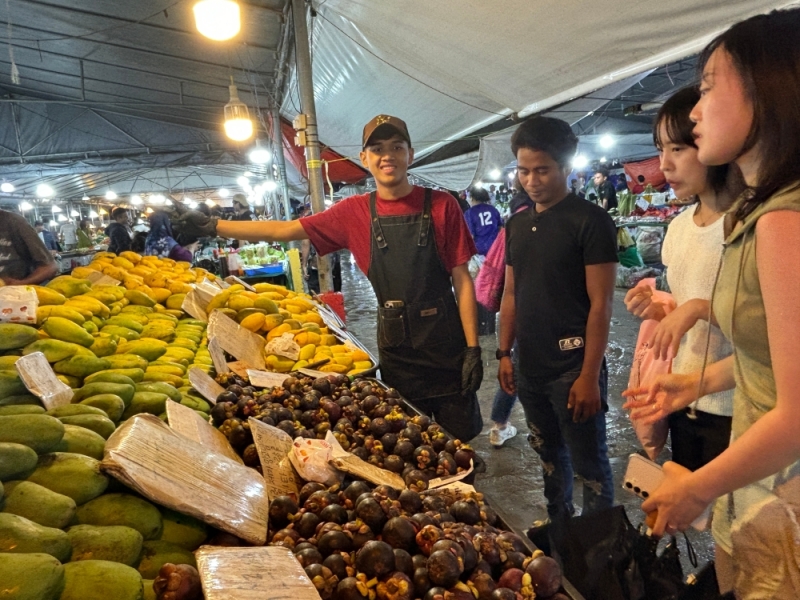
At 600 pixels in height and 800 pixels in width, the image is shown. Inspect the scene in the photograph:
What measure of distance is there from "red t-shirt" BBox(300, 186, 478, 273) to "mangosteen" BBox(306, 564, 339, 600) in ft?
5.53

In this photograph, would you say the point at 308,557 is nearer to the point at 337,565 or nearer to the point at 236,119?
the point at 337,565

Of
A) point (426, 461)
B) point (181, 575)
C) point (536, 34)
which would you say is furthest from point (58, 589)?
point (536, 34)

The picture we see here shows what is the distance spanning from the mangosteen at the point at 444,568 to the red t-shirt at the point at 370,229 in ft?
5.40

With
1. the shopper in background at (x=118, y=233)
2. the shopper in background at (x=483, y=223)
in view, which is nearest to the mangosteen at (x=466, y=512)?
the shopper in background at (x=483, y=223)

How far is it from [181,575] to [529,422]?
6.30 ft

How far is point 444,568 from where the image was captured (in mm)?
1037

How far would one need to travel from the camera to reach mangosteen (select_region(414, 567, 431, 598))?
106 cm

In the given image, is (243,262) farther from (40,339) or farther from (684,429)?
(684,429)

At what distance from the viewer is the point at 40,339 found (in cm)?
210

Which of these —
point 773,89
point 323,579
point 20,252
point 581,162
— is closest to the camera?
point 773,89

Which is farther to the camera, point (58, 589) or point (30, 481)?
point (30, 481)

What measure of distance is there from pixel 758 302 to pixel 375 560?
98 centimetres

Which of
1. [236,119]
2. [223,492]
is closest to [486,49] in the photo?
[223,492]

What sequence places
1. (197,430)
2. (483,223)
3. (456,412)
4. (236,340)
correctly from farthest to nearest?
(483,223), (236,340), (456,412), (197,430)
